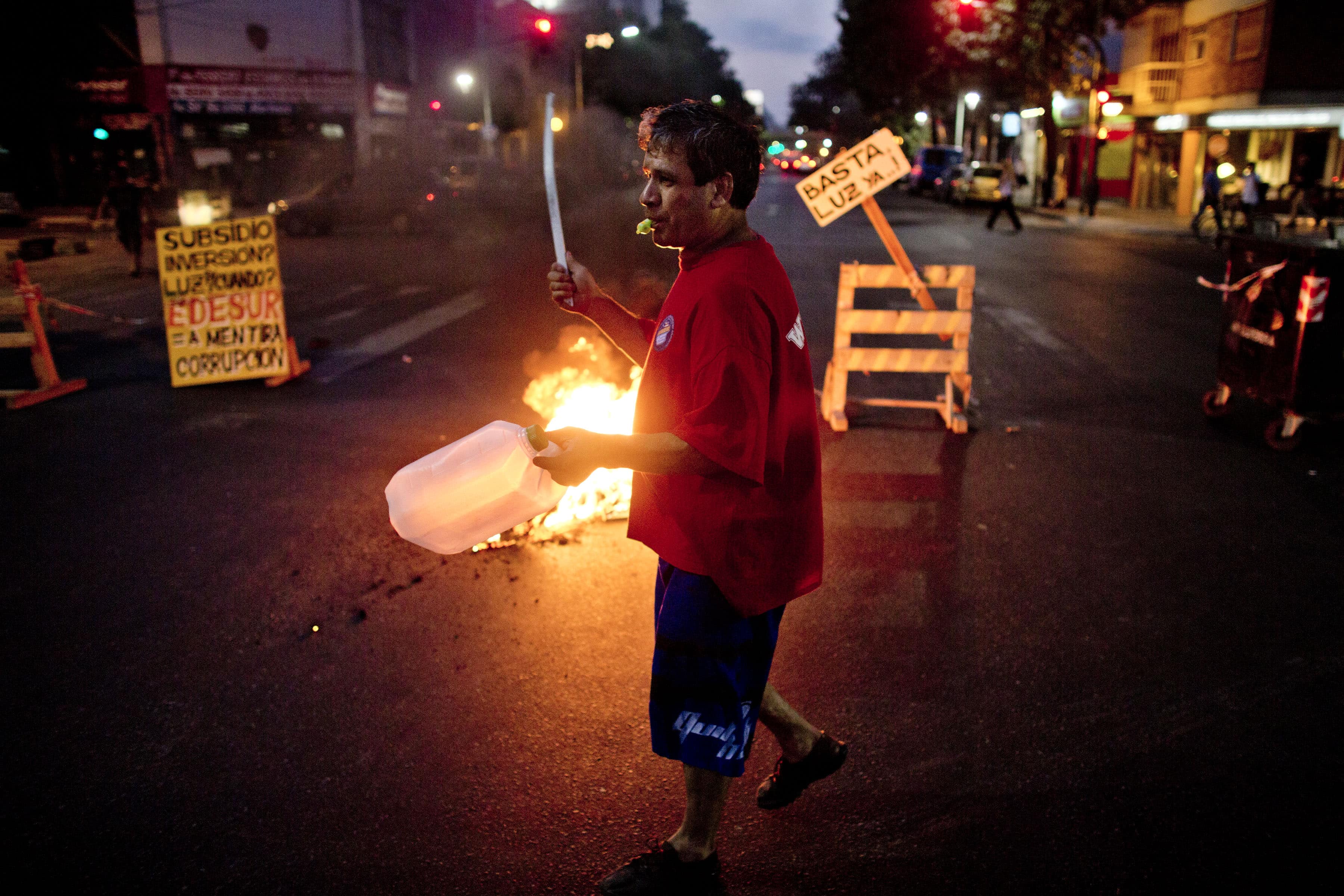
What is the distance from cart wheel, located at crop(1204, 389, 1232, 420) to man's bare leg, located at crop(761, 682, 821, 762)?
590 cm

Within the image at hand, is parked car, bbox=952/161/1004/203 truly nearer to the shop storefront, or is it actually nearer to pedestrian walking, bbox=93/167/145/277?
the shop storefront

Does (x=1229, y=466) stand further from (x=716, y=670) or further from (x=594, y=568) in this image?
(x=716, y=670)

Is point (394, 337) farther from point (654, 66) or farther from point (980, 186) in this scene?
point (654, 66)

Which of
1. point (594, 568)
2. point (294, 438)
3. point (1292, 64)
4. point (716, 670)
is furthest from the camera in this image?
point (1292, 64)

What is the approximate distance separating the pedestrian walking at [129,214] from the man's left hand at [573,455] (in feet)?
56.7

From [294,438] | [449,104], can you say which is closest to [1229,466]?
[294,438]

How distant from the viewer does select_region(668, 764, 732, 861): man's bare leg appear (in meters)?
2.46

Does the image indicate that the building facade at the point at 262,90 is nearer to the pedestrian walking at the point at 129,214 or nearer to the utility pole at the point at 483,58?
the utility pole at the point at 483,58

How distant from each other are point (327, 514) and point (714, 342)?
4067mm

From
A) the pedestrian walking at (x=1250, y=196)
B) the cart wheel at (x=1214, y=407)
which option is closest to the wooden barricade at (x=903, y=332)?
the cart wheel at (x=1214, y=407)

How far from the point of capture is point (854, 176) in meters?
6.69

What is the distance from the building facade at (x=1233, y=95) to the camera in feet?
89.4

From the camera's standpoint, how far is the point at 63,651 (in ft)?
12.9

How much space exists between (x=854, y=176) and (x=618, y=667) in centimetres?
430
